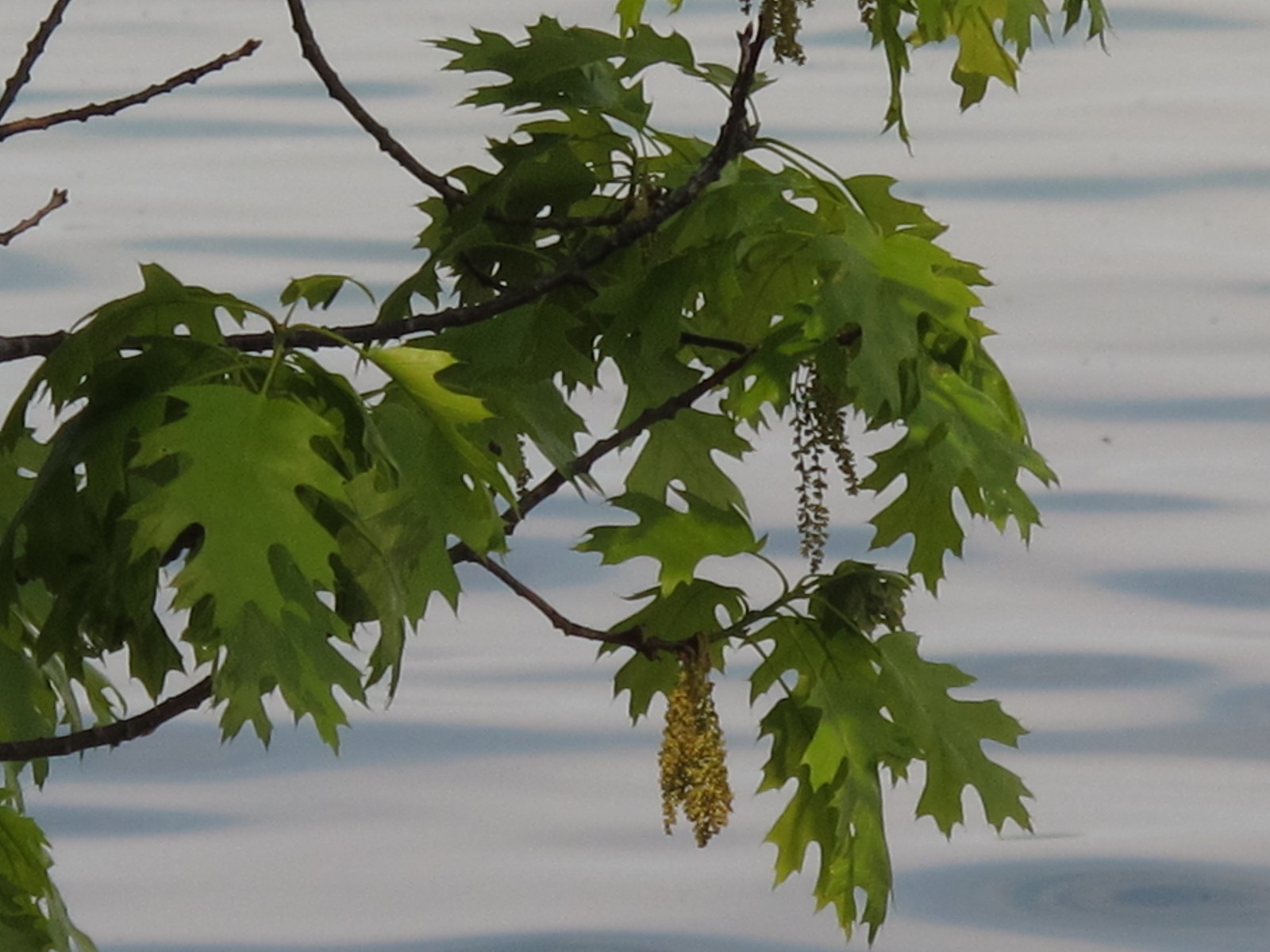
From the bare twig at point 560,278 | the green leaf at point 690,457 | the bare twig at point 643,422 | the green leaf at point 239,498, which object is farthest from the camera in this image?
the green leaf at point 690,457

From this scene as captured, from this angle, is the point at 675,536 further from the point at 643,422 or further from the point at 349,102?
the point at 349,102

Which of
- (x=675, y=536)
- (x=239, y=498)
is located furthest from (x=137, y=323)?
(x=675, y=536)

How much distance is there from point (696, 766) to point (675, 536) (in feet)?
0.42

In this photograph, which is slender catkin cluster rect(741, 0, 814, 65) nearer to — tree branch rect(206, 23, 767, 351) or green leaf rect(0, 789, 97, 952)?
tree branch rect(206, 23, 767, 351)

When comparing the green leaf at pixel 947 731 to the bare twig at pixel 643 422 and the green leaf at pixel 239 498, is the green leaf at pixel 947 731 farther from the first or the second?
the green leaf at pixel 239 498

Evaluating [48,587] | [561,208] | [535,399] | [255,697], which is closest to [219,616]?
[255,697]

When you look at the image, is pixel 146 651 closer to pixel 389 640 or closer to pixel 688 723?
pixel 389 640

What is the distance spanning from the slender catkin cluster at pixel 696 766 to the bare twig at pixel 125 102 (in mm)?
407

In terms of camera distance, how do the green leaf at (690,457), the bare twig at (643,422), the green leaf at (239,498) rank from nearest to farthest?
the green leaf at (239,498)
the bare twig at (643,422)
the green leaf at (690,457)

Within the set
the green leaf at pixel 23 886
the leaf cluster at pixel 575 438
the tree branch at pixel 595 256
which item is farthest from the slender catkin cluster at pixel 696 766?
the green leaf at pixel 23 886

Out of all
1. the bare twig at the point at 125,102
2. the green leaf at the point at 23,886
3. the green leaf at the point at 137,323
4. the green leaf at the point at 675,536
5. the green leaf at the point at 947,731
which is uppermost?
the bare twig at the point at 125,102

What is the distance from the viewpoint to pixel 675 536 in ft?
3.36

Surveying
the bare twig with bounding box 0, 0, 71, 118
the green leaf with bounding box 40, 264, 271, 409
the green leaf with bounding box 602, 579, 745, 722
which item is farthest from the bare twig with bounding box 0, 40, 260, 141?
the green leaf with bounding box 602, 579, 745, 722

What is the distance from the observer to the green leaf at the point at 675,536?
3.34 ft
